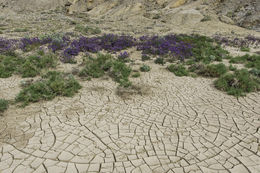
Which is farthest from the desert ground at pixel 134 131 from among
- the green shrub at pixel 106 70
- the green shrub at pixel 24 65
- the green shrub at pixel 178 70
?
the green shrub at pixel 178 70

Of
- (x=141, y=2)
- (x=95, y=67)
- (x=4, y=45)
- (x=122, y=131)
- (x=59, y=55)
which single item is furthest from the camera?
(x=141, y=2)

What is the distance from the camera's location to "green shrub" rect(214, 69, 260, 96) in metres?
6.30

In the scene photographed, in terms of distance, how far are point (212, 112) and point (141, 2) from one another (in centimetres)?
3447

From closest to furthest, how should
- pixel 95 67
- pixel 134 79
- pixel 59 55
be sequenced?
pixel 134 79, pixel 95 67, pixel 59 55

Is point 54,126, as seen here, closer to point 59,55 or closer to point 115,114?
point 115,114

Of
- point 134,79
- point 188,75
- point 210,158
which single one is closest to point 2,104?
point 134,79

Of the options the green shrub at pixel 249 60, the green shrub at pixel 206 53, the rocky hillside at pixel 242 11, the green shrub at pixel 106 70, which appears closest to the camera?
the green shrub at pixel 106 70

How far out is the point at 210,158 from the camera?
352cm

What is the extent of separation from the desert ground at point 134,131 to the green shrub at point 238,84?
22 cm

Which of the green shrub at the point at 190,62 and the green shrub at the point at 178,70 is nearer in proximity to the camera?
the green shrub at the point at 178,70

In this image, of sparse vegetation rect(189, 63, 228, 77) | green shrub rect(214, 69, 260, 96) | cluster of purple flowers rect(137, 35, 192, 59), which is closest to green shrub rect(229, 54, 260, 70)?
sparse vegetation rect(189, 63, 228, 77)

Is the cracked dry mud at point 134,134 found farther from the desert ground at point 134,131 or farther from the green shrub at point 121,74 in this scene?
the green shrub at point 121,74

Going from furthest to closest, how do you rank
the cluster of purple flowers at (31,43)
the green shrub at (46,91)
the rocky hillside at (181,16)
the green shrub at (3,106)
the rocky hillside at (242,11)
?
the rocky hillside at (242,11) → the rocky hillside at (181,16) → the cluster of purple flowers at (31,43) → the green shrub at (46,91) → the green shrub at (3,106)

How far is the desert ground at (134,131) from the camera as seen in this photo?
3.40m
